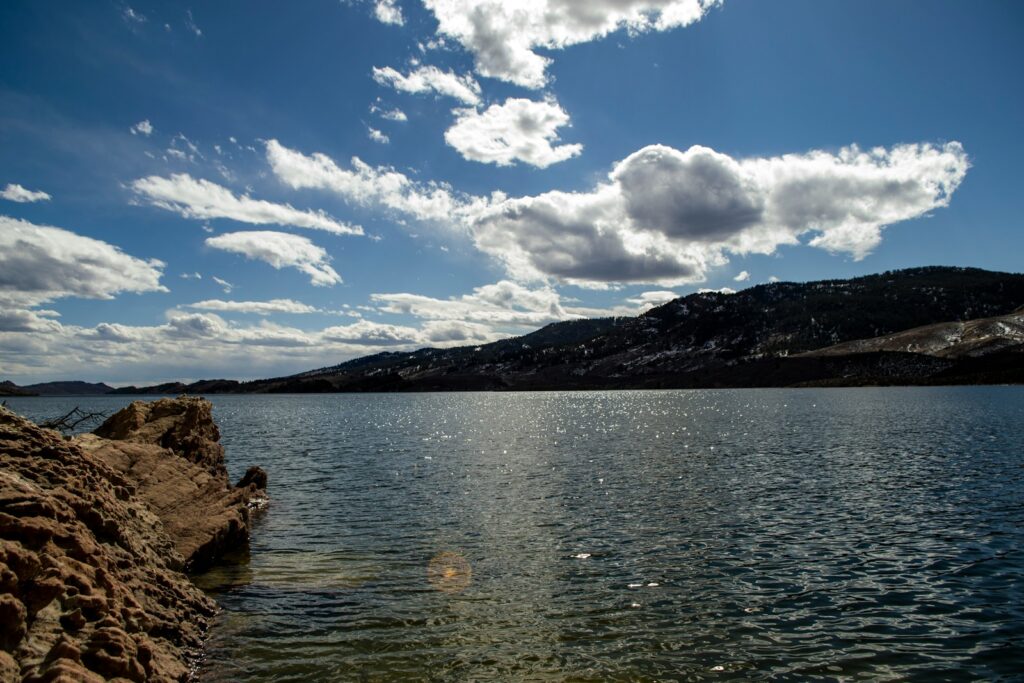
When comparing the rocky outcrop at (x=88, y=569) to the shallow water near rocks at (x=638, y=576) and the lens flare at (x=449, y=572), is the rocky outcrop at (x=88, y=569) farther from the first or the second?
the lens flare at (x=449, y=572)

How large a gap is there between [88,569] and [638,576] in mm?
17931

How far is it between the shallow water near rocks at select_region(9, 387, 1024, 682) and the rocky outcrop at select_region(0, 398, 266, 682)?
1.77m

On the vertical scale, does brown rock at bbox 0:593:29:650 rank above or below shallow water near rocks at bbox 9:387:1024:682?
above

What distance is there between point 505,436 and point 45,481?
75.4m

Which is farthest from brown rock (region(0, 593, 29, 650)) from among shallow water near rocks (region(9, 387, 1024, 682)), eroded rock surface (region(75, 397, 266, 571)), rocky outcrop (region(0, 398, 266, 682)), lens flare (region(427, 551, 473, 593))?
lens flare (region(427, 551, 473, 593))

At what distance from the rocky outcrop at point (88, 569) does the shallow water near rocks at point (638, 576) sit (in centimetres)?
177

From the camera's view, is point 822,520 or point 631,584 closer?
point 631,584

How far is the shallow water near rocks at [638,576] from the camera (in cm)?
1628

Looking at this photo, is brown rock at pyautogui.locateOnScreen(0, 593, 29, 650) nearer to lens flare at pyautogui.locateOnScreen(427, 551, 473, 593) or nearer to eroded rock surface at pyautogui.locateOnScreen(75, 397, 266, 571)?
eroded rock surface at pyautogui.locateOnScreen(75, 397, 266, 571)

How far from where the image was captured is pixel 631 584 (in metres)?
22.0

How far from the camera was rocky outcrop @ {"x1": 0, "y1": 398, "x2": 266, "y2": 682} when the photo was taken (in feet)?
37.4

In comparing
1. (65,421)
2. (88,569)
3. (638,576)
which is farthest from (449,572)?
(65,421)

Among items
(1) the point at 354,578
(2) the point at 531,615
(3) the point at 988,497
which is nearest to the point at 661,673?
(2) the point at 531,615

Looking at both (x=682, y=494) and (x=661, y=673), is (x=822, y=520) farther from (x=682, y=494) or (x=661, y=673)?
(x=661, y=673)
